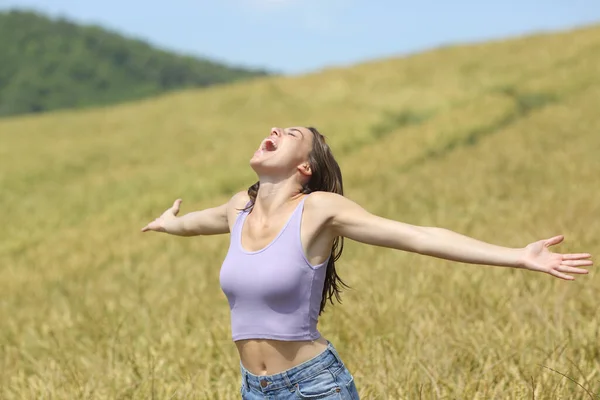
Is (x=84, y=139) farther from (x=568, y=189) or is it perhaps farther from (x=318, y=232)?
(x=318, y=232)

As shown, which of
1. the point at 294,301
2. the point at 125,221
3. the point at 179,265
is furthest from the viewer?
the point at 125,221

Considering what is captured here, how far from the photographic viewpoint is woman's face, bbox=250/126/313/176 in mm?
2307

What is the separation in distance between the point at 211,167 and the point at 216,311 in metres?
9.46

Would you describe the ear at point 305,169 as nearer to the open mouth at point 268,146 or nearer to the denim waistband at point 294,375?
the open mouth at point 268,146

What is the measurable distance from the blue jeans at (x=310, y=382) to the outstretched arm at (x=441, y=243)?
0.40 meters

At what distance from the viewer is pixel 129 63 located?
9769cm

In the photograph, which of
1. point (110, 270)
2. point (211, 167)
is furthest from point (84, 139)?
point (110, 270)

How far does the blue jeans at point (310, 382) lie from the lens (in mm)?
2197

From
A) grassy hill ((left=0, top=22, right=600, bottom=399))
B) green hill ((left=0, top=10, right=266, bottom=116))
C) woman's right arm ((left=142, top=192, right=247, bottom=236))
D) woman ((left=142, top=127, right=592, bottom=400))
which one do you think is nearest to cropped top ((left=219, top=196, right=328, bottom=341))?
woman ((left=142, top=127, right=592, bottom=400))

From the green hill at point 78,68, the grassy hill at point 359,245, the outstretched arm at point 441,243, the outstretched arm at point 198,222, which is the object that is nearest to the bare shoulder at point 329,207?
the outstretched arm at point 441,243

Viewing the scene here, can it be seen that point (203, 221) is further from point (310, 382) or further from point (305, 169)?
point (310, 382)

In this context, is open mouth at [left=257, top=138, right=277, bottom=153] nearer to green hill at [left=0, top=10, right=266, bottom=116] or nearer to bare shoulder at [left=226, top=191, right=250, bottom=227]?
bare shoulder at [left=226, top=191, right=250, bottom=227]

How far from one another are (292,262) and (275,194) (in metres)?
0.26

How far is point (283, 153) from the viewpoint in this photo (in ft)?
7.60
